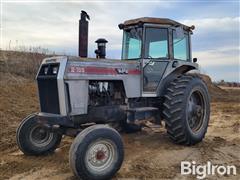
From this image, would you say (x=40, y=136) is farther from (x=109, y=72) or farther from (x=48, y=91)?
(x=109, y=72)

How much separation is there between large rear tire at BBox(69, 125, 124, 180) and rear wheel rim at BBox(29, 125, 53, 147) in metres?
1.89

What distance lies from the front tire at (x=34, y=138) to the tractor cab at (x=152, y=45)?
2.19 m

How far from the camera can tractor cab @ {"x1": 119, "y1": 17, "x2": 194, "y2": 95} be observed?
326 inches

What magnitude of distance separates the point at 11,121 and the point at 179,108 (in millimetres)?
5302

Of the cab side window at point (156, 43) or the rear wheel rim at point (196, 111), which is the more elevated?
the cab side window at point (156, 43)

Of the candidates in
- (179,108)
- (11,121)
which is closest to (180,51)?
(179,108)

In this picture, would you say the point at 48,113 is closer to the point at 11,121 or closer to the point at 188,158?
the point at 188,158

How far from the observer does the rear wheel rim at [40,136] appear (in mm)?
7621

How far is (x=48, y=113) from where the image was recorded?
705 cm

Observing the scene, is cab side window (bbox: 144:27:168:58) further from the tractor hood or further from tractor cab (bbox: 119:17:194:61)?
the tractor hood

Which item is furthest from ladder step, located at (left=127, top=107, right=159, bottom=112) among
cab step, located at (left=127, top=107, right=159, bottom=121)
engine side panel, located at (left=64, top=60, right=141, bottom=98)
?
engine side panel, located at (left=64, top=60, right=141, bottom=98)

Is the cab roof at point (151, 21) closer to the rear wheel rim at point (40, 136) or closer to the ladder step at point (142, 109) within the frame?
the ladder step at point (142, 109)

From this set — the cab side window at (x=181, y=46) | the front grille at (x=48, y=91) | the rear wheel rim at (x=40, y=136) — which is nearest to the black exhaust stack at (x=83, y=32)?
the front grille at (x=48, y=91)

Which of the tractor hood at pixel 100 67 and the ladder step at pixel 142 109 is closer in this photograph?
the tractor hood at pixel 100 67
